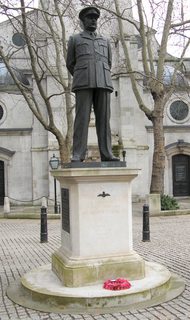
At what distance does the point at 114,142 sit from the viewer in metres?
29.3

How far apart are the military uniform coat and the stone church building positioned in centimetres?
2161

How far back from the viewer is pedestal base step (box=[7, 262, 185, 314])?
594 cm

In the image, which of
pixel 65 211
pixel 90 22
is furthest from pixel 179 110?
pixel 65 211

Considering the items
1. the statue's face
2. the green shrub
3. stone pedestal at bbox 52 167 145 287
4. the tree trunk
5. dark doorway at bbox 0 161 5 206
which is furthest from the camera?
dark doorway at bbox 0 161 5 206

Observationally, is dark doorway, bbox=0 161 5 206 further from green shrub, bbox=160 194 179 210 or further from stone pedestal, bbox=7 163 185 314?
stone pedestal, bbox=7 163 185 314

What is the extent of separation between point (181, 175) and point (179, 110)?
453 cm

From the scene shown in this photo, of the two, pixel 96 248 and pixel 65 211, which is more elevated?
pixel 65 211

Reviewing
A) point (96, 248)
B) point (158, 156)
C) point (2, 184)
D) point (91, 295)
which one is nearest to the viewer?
point (91, 295)

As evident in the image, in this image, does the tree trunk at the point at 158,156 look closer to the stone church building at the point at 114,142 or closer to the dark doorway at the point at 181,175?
the stone church building at the point at 114,142

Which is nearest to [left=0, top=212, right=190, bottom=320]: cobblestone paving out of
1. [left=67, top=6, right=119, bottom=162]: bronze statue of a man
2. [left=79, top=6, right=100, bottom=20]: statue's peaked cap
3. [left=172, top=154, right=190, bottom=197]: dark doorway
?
[left=67, top=6, right=119, bottom=162]: bronze statue of a man

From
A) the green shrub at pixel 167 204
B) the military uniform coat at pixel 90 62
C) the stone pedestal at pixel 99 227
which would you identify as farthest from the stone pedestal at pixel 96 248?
the green shrub at pixel 167 204

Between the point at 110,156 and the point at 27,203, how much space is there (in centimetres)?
2306

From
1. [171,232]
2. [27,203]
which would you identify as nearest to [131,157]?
[27,203]

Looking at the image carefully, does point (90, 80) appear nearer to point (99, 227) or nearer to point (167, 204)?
point (99, 227)
